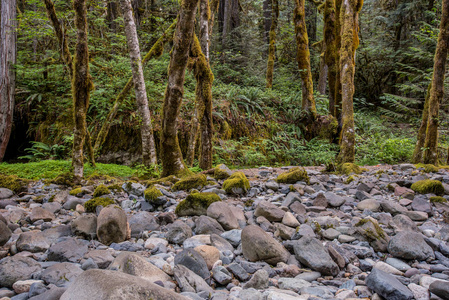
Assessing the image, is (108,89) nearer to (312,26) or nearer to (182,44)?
(182,44)

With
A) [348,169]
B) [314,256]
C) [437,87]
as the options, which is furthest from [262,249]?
[437,87]

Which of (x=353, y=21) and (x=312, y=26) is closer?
(x=353, y=21)

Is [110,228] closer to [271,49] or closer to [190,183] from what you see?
[190,183]

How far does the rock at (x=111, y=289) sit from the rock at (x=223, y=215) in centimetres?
167

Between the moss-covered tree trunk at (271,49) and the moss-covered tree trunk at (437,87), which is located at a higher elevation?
the moss-covered tree trunk at (271,49)

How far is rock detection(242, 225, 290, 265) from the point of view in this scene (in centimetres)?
251

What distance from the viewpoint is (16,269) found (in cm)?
205

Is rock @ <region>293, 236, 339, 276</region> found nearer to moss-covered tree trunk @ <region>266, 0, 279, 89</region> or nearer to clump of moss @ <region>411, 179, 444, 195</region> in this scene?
clump of moss @ <region>411, 179, 444, 195</region>

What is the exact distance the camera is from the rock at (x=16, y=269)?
196cm

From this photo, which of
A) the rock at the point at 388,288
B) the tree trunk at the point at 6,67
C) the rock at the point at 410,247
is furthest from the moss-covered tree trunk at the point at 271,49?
the rock at the point at 388,288

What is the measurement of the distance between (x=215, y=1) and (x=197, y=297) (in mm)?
9114

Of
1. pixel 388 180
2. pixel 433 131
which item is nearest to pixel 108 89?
pixel 388 180

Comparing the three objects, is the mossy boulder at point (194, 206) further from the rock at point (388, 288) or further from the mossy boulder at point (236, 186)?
the rock at point (388, 288)

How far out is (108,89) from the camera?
9.91 metres
